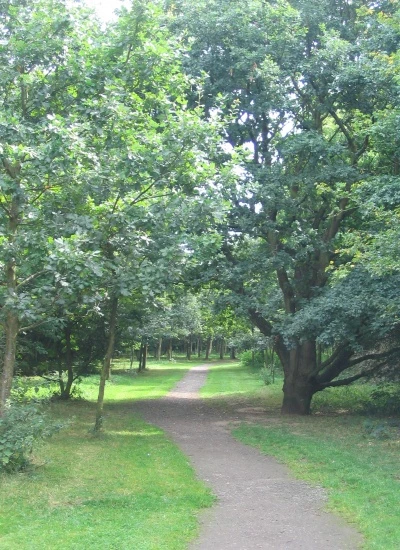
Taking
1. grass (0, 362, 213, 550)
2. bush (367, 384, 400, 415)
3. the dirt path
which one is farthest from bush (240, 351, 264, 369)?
grass (0, 362, 213, 550)

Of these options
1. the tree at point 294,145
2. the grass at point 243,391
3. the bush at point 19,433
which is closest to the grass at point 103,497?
the bush at point 19,433

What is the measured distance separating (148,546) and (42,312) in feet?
14.7

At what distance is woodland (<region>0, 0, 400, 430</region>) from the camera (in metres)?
9.28

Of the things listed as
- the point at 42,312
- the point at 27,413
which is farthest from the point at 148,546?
the point at 42,312

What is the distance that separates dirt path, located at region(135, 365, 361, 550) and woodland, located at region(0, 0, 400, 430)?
299cm

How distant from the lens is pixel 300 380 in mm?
18016

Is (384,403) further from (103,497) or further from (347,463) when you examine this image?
(103,497)

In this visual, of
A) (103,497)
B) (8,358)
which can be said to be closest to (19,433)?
(8,358)

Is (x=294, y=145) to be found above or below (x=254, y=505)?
above

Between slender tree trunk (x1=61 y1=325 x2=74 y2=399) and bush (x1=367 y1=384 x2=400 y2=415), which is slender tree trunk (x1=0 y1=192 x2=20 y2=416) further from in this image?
bush (x1=367 y1=384 x2=400 y2=415)

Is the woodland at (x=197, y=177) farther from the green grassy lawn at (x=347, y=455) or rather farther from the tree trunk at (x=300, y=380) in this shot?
the green grassy lawn at (x=347, y=455)

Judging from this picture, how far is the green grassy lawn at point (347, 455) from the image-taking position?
23.4 ft

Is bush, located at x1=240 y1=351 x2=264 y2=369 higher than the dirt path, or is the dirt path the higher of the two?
bush, located at x1=240 y1=351 x2=264 y2=369

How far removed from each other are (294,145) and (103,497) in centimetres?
1039
